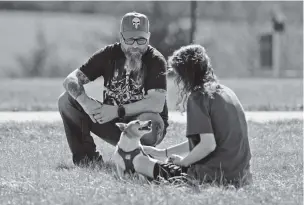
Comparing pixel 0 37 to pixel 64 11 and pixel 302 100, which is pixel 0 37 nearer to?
pixel 64 11

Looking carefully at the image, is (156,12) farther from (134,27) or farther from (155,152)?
(155,152)

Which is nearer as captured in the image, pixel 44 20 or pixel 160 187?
pixel 160 187

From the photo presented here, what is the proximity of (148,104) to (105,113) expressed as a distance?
0.36 metres

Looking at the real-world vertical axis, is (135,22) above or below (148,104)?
above

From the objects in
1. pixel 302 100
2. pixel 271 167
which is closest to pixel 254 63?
pixel 302 100

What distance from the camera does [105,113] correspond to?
20.0 feet

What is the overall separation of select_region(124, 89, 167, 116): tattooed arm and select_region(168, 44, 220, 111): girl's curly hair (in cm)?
108

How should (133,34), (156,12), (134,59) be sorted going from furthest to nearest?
1. (156,12)
2. (134,59)
3. (133,34)

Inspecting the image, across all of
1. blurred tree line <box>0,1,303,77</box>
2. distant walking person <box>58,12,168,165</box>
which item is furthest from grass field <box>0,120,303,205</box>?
blurred tree line <box>0,1,303,77</box>

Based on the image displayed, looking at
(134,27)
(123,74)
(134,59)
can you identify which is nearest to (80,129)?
(123,74)

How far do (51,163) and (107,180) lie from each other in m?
1.16

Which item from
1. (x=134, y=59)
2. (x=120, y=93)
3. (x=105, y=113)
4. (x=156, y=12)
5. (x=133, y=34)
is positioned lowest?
(x=105, y=113)

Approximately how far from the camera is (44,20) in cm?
2364

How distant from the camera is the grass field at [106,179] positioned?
4746mm
